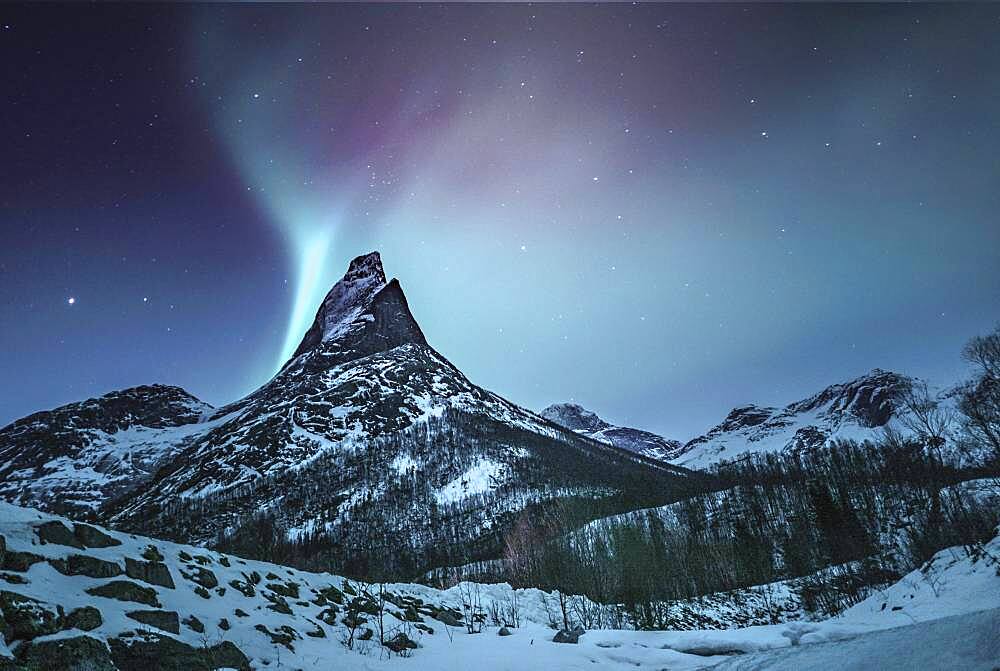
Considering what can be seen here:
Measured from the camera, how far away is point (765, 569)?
227ft

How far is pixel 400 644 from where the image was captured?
11.4 meters

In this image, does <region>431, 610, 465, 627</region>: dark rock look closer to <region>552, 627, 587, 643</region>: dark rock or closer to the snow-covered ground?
the snow-covered ground

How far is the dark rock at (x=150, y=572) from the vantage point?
31.8ft

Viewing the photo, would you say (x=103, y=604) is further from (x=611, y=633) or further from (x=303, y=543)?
(x=303, y=543)

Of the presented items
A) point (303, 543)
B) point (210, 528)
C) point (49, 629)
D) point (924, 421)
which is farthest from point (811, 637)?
point (210, 528)

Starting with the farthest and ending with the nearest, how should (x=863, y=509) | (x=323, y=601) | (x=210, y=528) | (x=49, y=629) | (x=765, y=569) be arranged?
(x=210, y=528), (x=863, y=509), (x=765, y=569), (x=323, y=601), (x=49, y=629)

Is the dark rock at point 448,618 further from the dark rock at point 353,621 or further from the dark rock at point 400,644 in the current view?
the dark rock at point 400,644

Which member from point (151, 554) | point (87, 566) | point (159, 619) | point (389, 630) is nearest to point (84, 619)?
point (159, 619)

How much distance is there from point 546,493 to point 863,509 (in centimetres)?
10607

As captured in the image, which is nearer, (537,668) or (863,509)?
(537,668)

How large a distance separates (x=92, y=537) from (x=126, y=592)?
8.07 feet

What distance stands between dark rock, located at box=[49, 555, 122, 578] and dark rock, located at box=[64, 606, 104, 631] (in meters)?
1.65

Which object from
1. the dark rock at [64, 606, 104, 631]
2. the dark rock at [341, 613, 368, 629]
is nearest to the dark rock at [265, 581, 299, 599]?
the dark rock at [341, 613, 368, 629]

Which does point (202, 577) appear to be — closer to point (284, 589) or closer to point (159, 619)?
point (284, 589)
